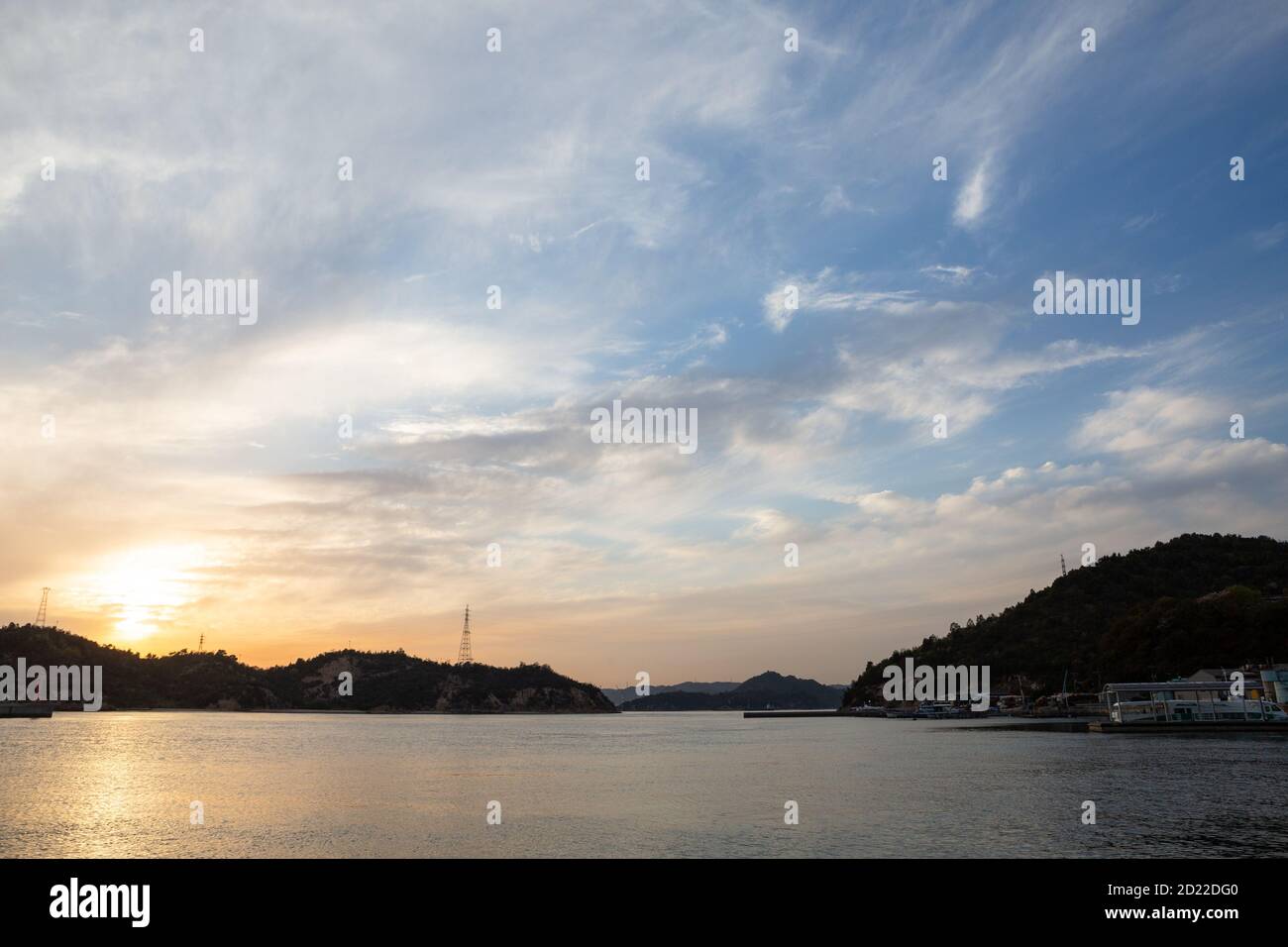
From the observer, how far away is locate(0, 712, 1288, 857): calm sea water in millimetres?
44719

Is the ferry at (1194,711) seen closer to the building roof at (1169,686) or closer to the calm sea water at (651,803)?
the building roof at (1169,686)

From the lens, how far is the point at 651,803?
6234 cm
